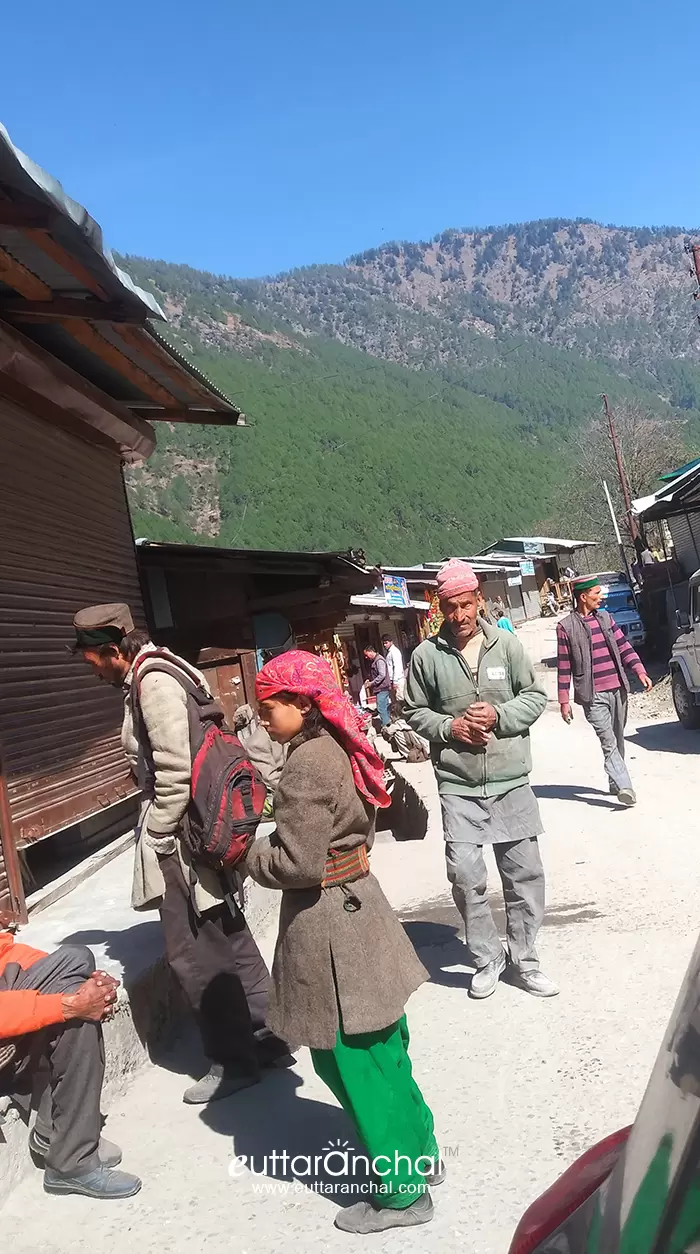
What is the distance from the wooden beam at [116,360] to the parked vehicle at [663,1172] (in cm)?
571

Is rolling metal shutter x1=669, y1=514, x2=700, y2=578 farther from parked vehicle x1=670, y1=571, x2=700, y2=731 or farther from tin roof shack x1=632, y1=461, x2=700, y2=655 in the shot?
parked vehicle x1=670, y1=571, x2=700, y2=731

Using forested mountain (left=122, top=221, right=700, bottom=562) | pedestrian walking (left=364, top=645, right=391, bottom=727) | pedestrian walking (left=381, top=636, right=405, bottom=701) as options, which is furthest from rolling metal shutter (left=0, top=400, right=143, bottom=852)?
forested mountain (left=122, top=221, right=700, bottom=562)

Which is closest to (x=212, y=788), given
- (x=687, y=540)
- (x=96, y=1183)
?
(x=96, y=1183)

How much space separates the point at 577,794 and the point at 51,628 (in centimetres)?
507

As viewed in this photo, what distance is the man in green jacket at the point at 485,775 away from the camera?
4.39m

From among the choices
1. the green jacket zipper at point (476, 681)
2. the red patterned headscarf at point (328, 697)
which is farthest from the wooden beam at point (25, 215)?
the green jacket zipper at point (476, 681)

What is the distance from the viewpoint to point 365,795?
2.89 meters

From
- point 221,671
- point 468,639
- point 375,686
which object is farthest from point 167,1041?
point 375,686

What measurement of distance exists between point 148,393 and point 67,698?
8.73 ft

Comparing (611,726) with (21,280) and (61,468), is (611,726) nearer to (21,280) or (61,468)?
(61,468)

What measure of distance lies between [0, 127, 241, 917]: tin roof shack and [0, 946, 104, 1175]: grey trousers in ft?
7.70

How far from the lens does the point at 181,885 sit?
3.78 meters

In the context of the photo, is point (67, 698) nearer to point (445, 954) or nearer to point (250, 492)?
point (445, 954)

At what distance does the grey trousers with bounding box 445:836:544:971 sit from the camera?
14.4 ft
